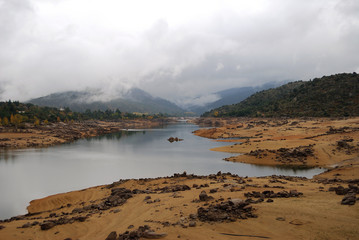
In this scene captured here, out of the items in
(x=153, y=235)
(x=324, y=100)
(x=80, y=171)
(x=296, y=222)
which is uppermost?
(x=324, y=100)

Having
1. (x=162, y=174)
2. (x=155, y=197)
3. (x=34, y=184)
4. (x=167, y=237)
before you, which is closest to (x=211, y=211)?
(x=167, y=237)

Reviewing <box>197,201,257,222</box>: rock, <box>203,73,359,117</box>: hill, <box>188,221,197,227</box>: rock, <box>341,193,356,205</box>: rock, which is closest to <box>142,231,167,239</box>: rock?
<box>188,221,197,227</box>: rock

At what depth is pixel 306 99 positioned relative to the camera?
116m

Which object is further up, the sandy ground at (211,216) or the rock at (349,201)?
the rock at (349,201)

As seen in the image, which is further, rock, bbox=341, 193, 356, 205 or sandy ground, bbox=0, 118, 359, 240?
rock, bbox=341, 193, 356, 205

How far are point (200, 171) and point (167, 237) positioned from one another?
1059 inches

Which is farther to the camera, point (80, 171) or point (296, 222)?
point (80, 171)

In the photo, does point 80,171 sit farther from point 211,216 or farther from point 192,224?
point 211,216

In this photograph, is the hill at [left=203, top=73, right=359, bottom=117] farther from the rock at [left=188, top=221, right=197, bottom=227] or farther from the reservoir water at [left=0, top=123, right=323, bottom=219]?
the rock at [left=188, top=221, right=197, bottom=227]

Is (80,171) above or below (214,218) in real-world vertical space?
below

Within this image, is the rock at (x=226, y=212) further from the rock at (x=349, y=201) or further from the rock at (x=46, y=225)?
the rock at (x=46, y=225)

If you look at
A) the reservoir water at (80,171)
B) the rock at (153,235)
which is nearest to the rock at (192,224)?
the rock at (153,235)

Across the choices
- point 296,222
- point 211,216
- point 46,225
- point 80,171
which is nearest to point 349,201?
point 296,222

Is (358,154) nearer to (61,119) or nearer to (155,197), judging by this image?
(155,197)
